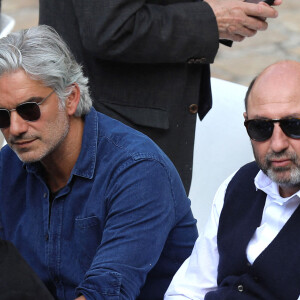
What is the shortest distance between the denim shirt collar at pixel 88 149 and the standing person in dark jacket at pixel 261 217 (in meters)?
0.40

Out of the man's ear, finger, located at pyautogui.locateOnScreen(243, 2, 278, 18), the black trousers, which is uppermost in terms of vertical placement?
finger, located at pyautogui.locateOnScreen(243, 2, 278, 18)

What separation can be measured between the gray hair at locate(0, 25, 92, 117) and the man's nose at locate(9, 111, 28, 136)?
0.12 m

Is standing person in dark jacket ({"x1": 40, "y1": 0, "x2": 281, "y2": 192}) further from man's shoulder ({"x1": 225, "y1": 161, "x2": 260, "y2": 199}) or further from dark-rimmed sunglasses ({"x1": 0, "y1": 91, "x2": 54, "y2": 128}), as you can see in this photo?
man's shoulder ({"x1": 225, "y1": 161, "x2": 260, "y2": 199})

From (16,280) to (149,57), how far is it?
3.93 ft

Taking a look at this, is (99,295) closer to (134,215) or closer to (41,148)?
(134,215)

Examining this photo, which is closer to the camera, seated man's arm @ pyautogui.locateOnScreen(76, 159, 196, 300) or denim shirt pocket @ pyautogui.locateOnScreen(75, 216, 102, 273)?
seated man's arm @ pyautogui.locateOnScreen(76, 159, 196, 300)

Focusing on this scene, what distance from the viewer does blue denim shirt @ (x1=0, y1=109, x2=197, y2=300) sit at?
243cm

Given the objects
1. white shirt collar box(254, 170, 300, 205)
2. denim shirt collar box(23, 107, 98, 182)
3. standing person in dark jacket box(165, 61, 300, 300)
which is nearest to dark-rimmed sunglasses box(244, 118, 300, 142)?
standing person in dark jacket box(165, 61, 300, 300)

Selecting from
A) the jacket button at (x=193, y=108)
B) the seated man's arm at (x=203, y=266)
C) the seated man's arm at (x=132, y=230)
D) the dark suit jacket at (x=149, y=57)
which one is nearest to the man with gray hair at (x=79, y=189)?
the seated man's arm at (x=132, y=230)

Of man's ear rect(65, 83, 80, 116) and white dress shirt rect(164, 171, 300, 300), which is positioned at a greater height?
man's ear rect(65, 83, 80, 116)

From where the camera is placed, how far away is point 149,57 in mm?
2877

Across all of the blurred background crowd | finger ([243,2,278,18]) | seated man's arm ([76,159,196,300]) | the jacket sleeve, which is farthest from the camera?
the blurred background crowd

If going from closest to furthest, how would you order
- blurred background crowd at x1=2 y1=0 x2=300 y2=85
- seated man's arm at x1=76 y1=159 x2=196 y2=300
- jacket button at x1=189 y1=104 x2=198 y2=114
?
seated man's arm at x1=76 y1=159 x2=196 y2=300 < jacket button at x1=189 y1=104 x2=198 y2=114 < blurred background crowd at x1=2 y1=0 x2=300 y2=85

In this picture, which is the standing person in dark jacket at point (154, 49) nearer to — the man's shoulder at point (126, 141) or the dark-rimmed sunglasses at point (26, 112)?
the man's shoulder at point (126, 141)
